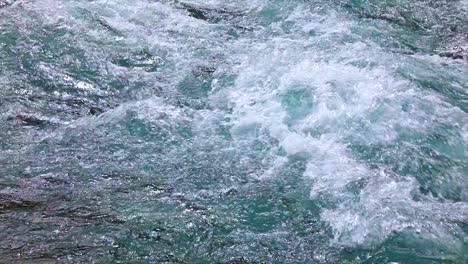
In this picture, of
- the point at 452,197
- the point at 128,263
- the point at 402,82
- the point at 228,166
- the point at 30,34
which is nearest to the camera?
the point at 128,263

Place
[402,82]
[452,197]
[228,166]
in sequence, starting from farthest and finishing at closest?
1. [402,82]
2. [228,166]
3. [452,197]

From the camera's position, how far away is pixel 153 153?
4.30 m

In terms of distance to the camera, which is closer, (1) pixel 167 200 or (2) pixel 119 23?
(1) pixel 167 200

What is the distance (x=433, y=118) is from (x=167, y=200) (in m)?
2.12

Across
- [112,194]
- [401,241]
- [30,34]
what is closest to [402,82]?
[401,241]

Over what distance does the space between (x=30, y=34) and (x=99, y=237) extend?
2642 millimetres

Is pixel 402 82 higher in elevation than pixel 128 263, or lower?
higher

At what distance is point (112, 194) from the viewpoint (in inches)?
155

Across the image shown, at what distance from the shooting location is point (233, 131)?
4.49 metres

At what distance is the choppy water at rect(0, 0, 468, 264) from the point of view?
3.61 metres

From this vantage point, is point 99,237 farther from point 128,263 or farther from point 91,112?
point 91,112

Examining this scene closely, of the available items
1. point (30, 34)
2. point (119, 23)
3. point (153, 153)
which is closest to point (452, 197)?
point (153, 153)

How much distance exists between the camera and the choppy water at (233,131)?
361 cm

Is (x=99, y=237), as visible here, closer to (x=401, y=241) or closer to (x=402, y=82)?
(x=401, y=241)
